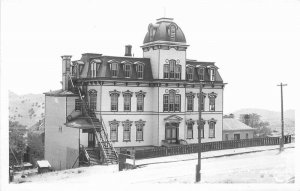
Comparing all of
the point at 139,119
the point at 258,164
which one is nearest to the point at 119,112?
the point at 139,119

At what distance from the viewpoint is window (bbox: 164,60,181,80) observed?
112ft

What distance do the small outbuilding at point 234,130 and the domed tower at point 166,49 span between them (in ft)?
35.0

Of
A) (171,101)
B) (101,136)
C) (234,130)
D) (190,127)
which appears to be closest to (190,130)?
(190,127)

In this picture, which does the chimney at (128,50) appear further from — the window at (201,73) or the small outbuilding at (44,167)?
the small outbuilding at (44,167)

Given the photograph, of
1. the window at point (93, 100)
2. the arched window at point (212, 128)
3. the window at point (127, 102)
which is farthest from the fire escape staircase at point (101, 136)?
the arched window at point (212, 128)

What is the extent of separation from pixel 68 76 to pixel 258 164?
53.2ft

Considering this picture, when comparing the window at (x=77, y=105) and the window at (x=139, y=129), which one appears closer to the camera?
the window at (x=77, y=105)

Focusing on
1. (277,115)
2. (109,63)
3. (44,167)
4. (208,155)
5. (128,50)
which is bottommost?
(44,167)

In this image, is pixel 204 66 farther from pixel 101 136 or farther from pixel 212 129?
pixel 101 136

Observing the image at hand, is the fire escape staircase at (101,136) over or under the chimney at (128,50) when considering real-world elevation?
under

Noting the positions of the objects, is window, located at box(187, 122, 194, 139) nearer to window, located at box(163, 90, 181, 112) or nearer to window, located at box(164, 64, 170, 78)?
window, located at box(163, 90, 181, 112)

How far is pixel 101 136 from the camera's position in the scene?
31.8m

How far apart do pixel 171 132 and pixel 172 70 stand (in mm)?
4887

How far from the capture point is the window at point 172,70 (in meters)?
34.0
